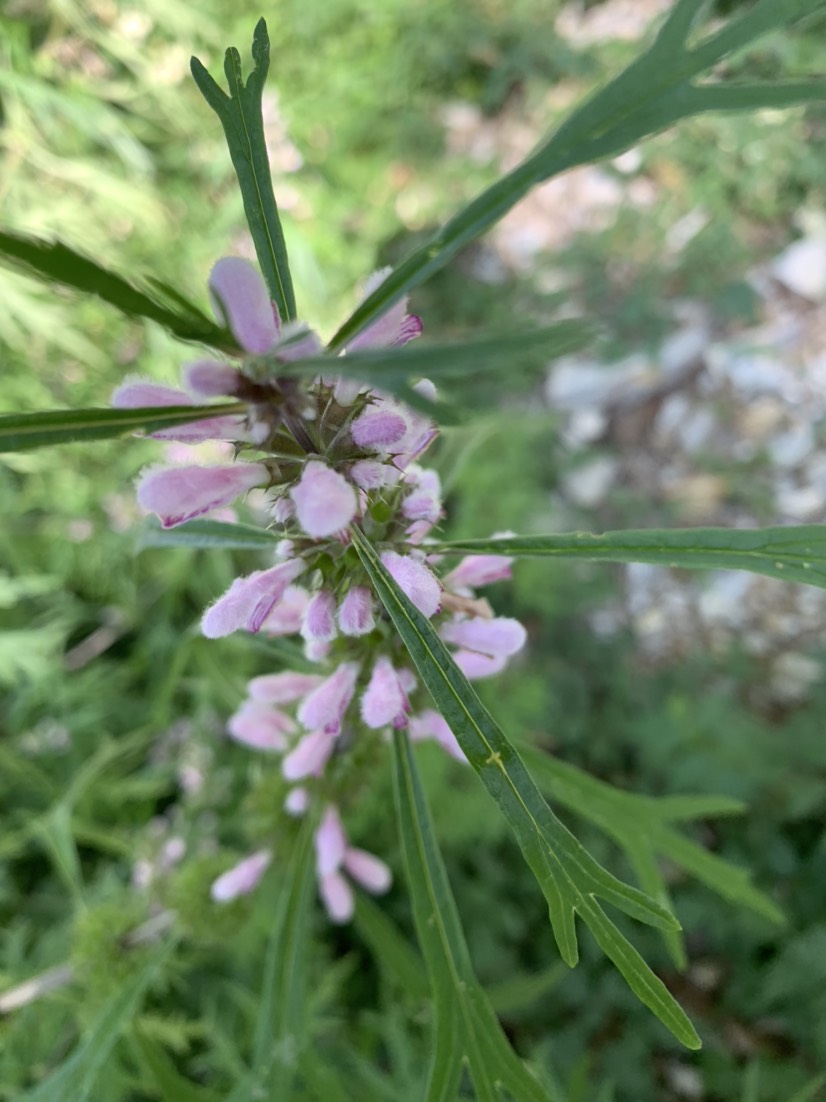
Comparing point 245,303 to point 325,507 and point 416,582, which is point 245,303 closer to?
point 325,507

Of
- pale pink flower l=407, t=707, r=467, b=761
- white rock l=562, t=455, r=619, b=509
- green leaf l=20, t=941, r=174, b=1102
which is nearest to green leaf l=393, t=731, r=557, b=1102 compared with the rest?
pale pink flower l=407, t=707, r=467, b=761

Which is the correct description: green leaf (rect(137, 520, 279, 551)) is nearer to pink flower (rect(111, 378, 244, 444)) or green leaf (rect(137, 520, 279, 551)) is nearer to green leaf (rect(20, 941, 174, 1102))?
pink flower (rect(111, 378, 244, 444))

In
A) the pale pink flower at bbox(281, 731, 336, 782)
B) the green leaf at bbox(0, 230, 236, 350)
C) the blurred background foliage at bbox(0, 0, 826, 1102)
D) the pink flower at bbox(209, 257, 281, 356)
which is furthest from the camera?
the blurred background foliage at bbox(0, 0, 826, 1102)

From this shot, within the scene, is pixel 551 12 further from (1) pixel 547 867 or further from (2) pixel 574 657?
(1) pixel 547 867

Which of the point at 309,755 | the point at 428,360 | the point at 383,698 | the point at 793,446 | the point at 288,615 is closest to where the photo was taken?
the point at 428,360

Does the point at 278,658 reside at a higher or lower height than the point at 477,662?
lower

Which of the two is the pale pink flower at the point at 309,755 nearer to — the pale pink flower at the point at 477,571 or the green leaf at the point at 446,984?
the green leaf at the point at 446,984

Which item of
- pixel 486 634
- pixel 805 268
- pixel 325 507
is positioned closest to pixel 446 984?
pixel 486 634
